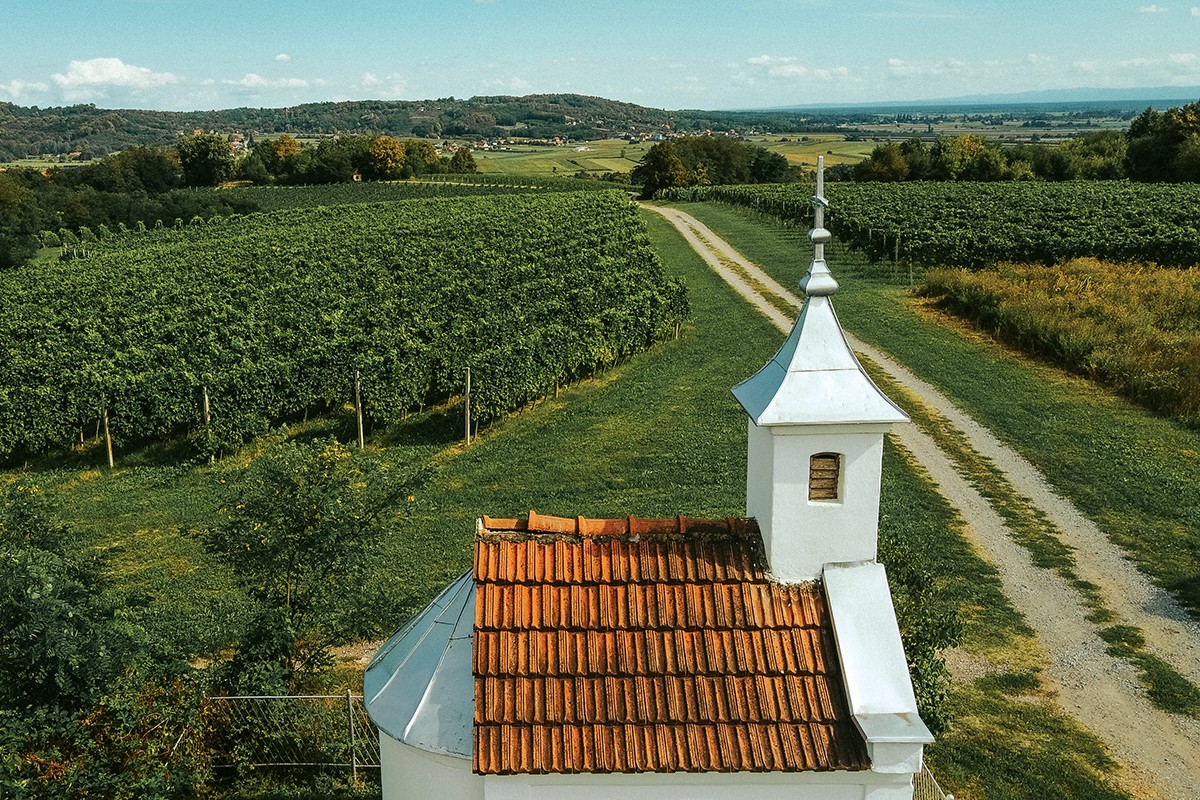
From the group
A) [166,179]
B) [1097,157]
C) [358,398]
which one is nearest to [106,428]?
[358,398]

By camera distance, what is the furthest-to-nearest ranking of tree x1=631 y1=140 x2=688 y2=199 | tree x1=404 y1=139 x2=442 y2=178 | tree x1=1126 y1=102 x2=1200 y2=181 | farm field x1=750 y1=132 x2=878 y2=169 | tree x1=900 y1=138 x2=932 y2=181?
1. farm field x1=750 y1=132 x2=878 y2=169
2. tree x1=404 y1=139 x2=442 y2=178
3. tree x1=631 y1=140 x2=688 y2=199
4. tree x1=900 y1=138 x2=932 y2=181
5. tree x1=1126 y1=102 x2=1200 y2=181

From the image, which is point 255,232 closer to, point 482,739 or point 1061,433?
point 1061,433

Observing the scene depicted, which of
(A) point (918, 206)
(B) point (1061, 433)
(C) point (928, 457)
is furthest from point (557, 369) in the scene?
(A) point (918, 206)

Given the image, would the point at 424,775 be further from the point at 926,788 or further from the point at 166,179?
the point at 166,179

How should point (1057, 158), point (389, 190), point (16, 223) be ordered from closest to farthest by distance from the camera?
1. point (16, 223)
2. point (1057, 158)
3. point (389, 190)

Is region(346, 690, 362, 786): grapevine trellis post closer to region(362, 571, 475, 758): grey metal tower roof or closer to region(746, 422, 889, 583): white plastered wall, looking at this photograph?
region(362, 571, 475, 758): grey metal tower roof

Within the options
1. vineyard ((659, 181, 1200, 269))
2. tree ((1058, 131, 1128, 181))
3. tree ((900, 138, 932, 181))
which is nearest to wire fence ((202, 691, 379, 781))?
vineyard ((659, 181, 1200, 269))

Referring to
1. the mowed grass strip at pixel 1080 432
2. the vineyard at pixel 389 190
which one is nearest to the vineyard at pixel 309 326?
the mowed grass strip at pixel 1080 432
